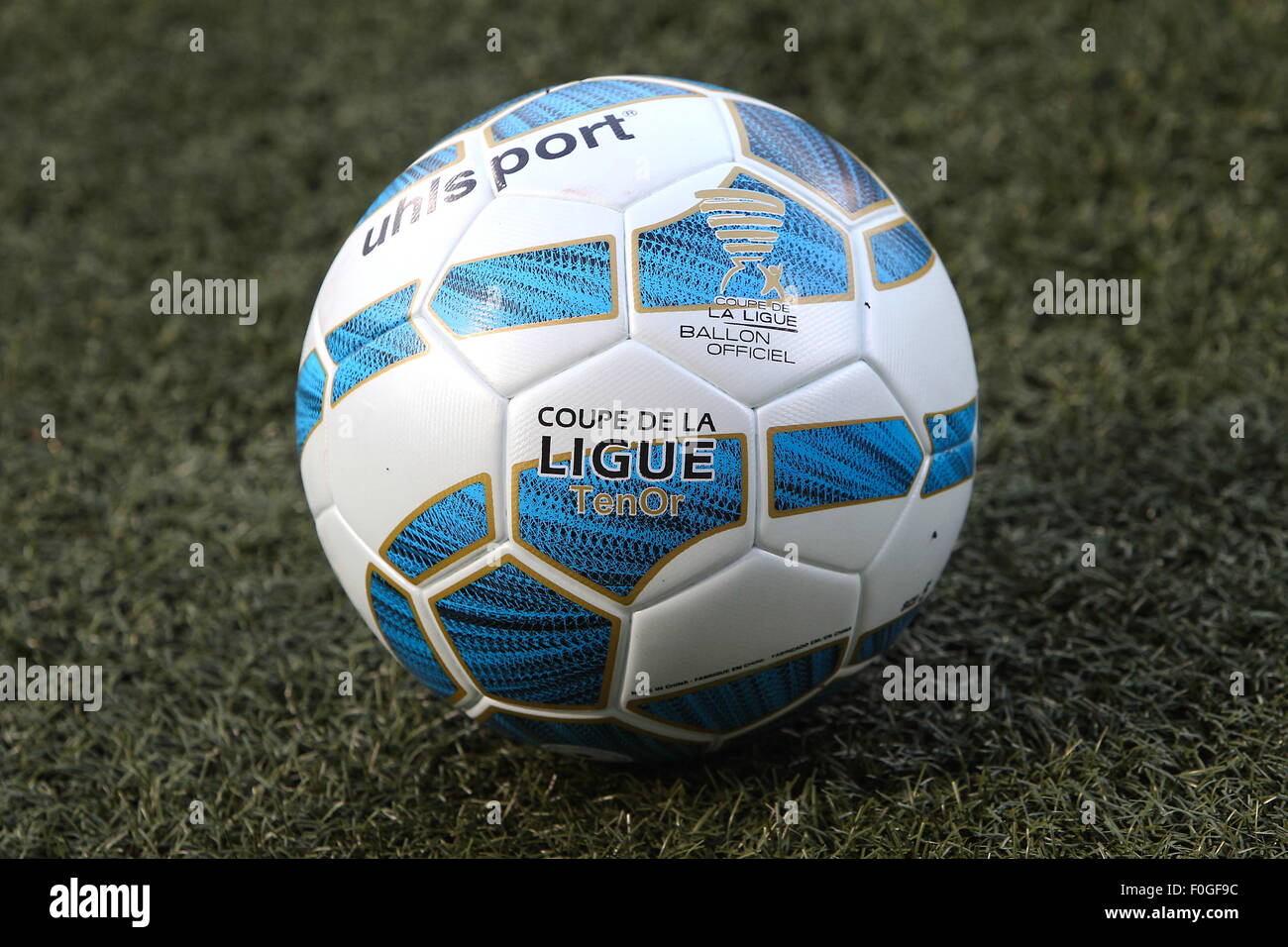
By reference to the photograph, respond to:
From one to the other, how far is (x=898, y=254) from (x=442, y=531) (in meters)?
1.04

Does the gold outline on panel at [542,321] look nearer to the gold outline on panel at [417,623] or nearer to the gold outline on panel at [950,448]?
the gold outline on panel at [417,623]

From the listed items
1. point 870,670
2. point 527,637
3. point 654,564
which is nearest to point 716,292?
point 654,564

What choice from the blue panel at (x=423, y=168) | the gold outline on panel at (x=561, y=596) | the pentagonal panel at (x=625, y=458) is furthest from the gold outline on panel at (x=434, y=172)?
the gold outline on panel at (x=561, y=596)

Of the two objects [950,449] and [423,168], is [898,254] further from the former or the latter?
[423,168]

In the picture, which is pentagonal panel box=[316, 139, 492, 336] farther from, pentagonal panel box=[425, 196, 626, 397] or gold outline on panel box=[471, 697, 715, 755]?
gold outline on panel box=[471, 697, 715, 755]

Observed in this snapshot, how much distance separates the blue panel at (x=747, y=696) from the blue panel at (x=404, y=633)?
433 millimetres

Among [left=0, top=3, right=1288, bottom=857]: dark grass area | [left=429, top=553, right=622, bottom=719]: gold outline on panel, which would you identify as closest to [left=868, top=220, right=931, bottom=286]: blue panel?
[left=429, top=553, right=622, bottom=719]: gold outline on panel

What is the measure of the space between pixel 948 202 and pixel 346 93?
2652 millimetres

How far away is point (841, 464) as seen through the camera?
2.30 meters

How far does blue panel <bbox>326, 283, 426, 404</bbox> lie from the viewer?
2342 mm

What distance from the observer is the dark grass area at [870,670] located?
2.78 metres

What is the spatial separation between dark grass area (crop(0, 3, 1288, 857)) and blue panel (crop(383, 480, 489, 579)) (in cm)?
71
